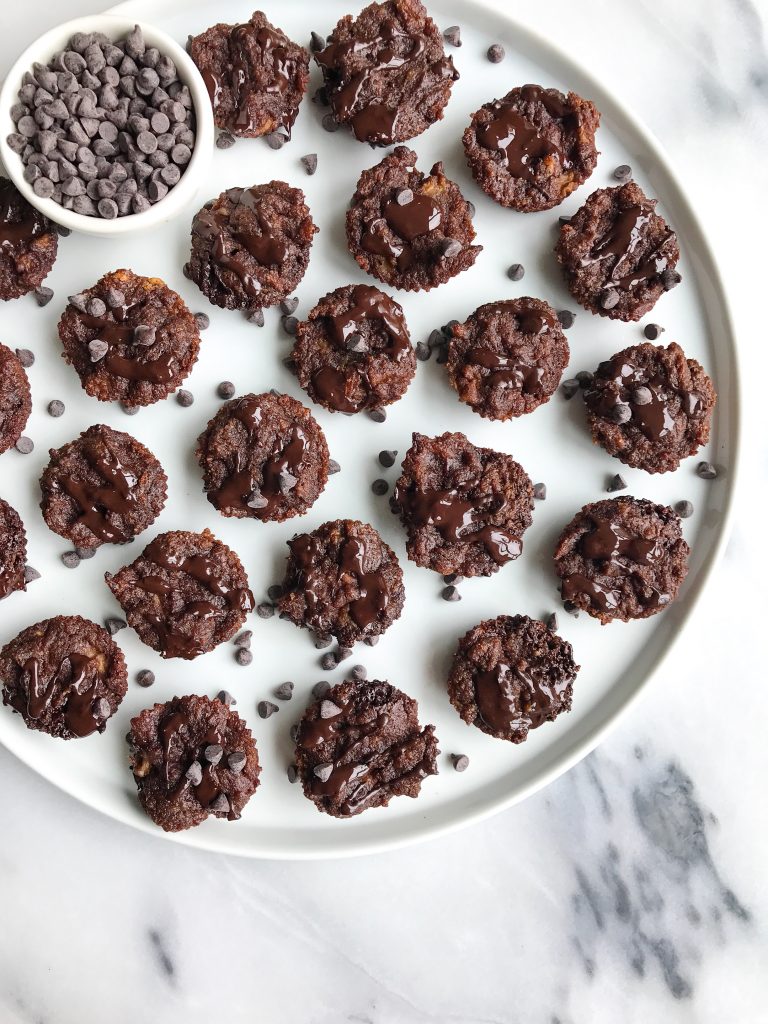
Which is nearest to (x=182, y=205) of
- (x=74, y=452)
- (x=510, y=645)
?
(x=74, y=452)

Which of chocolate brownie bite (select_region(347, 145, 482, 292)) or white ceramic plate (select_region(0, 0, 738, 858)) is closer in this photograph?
chocolate brownie bite (select_region(347, 145, 482, 292))

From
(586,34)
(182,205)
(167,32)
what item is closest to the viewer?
(182,205)

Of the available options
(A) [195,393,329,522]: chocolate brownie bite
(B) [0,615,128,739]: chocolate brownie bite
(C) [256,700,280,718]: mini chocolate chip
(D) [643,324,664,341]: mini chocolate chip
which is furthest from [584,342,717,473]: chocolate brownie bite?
(B) [0,615,128,739]: chocolate brownie bite

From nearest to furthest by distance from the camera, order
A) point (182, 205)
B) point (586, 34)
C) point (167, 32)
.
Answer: point (182, 205) < point (167, 32) < point (586, 34)

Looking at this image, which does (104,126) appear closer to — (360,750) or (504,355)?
(504,355)

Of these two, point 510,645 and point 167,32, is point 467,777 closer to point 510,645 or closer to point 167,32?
point 510,645

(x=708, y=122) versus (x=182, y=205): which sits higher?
(x=708, y=122)

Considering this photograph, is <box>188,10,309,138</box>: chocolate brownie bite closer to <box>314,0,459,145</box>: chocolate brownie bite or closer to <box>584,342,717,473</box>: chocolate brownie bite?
<box>314,0,459,145</box>: chocolate brownie bite
